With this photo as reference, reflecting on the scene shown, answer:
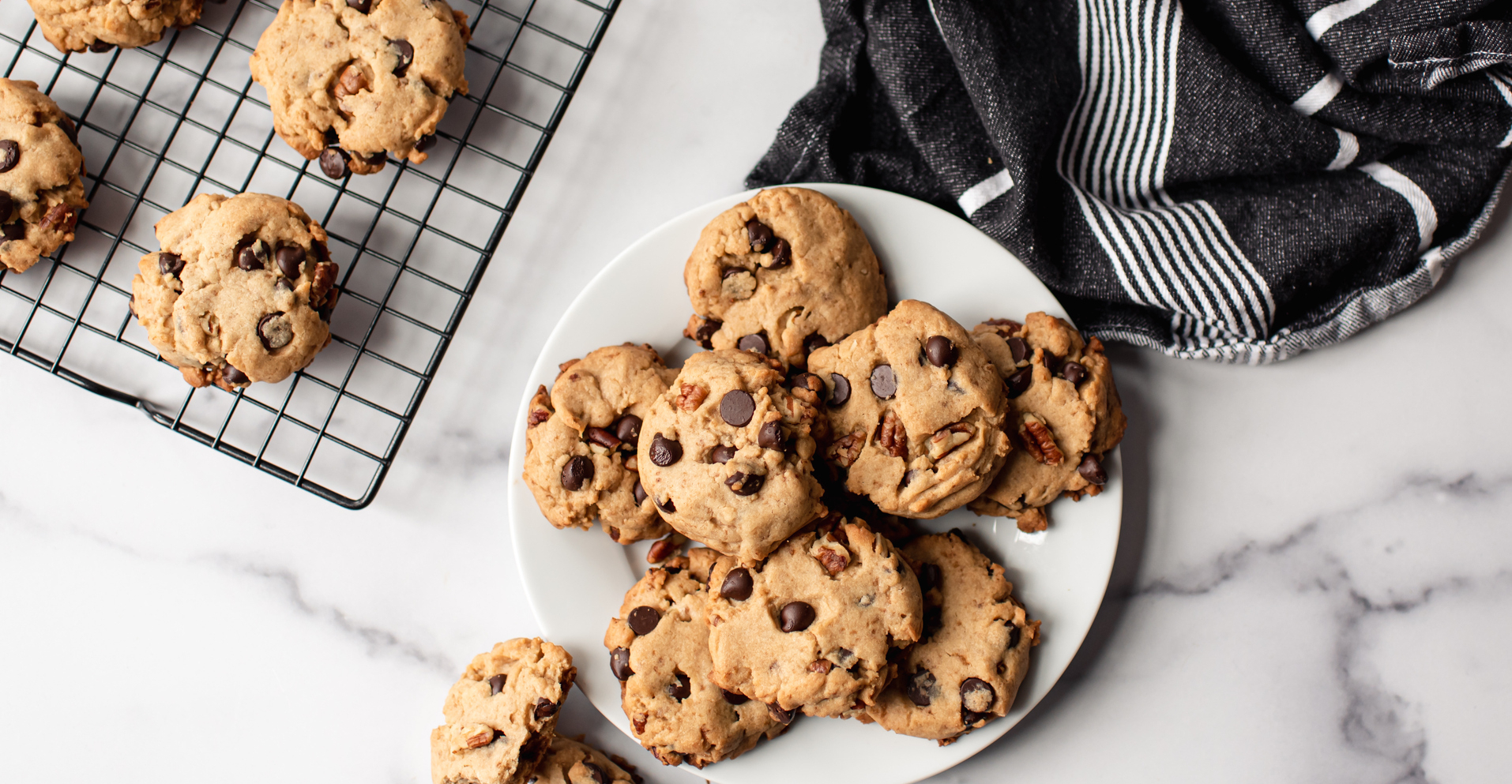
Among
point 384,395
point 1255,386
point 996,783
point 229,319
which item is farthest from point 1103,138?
point 229,319

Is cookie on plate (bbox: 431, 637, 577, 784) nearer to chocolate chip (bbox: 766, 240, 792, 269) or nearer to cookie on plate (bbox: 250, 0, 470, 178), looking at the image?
chocolate chip (bbox: 766, 240, 792, 269)

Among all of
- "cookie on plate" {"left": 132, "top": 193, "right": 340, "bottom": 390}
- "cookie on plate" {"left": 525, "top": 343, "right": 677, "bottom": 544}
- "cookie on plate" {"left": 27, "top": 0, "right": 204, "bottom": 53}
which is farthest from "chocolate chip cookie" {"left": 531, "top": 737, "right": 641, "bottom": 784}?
"cookie on plate" {"left": 27, "top": 0, "right": 204, "bottom": 53}

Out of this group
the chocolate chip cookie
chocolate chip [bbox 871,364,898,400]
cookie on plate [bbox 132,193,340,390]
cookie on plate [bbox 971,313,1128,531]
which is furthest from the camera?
the chocolate chip cookie

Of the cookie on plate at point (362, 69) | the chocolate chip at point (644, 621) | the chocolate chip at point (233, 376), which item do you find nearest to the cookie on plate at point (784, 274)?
the chocolate chip at point (644, 621)

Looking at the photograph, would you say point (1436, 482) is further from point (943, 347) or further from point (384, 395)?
point (384, 395)

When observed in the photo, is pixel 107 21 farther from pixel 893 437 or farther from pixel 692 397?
pixel 893 437

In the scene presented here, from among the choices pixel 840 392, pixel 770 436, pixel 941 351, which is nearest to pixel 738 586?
pixel 770 436
